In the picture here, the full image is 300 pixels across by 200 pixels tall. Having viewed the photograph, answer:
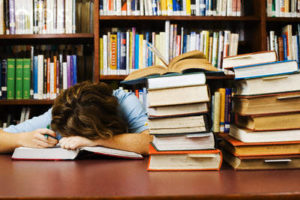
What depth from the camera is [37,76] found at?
6.08ft

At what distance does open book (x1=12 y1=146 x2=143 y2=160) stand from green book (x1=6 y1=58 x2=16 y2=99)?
1.06 m

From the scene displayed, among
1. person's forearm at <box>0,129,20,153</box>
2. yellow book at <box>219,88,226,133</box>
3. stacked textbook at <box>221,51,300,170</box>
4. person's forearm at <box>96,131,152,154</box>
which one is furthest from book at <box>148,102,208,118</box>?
yellow book at <box>219,88,226,133</box>

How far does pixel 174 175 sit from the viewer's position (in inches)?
25.6

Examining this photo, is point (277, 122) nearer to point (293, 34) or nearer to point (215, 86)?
point (215, 86)

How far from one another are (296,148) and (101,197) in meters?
0.48

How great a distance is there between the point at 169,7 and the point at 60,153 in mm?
1294

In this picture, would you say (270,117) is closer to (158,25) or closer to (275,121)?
(275,121)

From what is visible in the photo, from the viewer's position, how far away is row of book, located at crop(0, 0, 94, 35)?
1843 millimetres

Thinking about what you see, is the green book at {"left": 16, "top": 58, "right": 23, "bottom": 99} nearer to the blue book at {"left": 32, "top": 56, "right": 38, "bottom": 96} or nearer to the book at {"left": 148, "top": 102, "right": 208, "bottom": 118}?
the blue book at {"left": 32, "top": 56, "right": 38, "bottom": 96}

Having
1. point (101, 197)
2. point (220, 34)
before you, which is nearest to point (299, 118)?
point (101, 197)

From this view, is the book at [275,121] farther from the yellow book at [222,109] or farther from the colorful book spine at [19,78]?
the colorful book spine at [19,78]

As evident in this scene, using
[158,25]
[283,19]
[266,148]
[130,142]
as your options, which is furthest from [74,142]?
[283,19]

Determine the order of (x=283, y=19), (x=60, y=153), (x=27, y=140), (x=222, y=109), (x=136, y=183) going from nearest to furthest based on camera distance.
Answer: (x=136, y=183) → (x=60, y=153) → (x=27, y=140) → (x=222, y=109) → (x=283, y=19)

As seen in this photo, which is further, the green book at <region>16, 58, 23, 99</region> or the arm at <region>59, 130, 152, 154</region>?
the green book at <region>16, 58, 23, 99</region>
